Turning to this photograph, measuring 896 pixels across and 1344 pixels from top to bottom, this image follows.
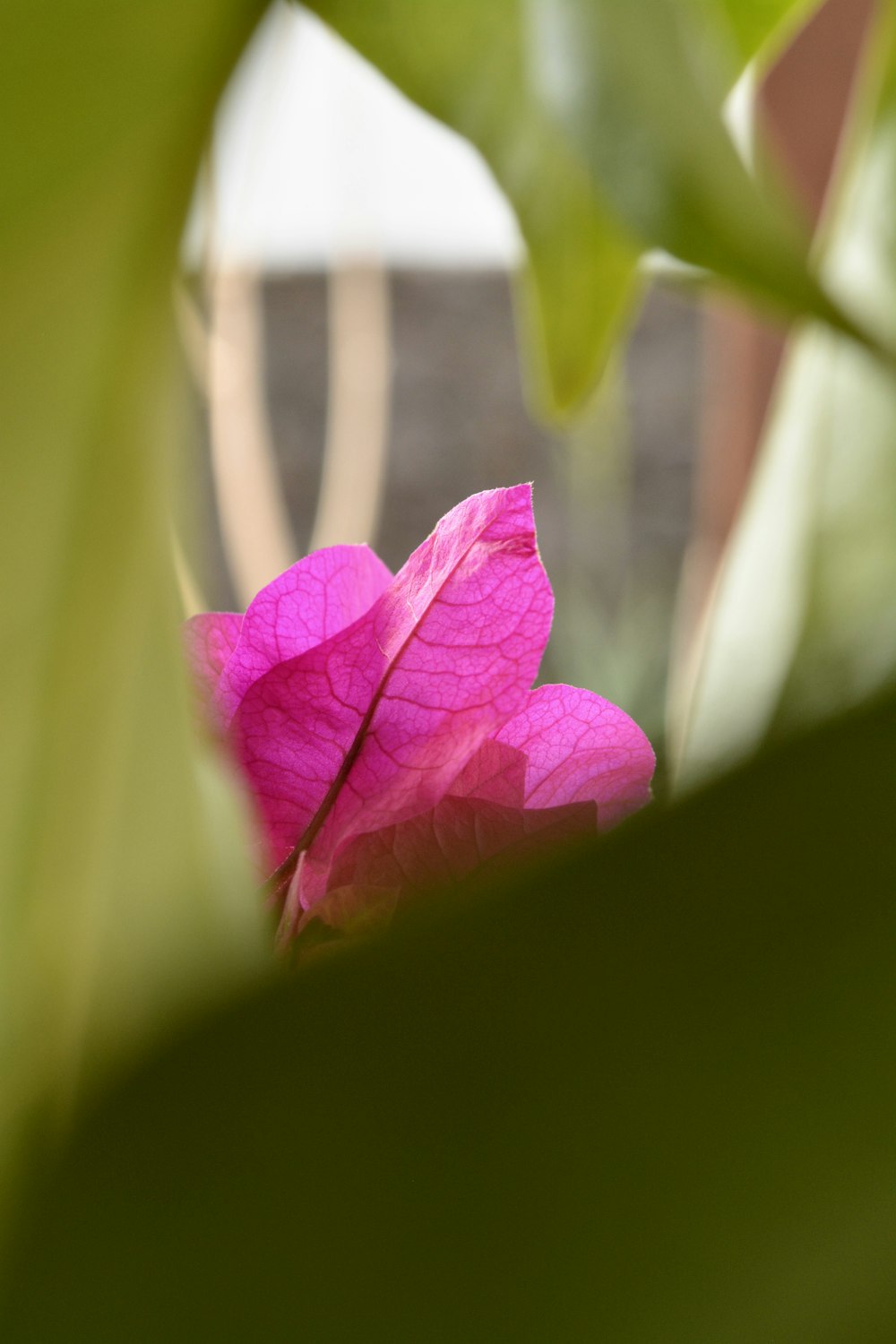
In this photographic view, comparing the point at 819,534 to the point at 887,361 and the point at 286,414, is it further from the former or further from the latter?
the point at 286,414

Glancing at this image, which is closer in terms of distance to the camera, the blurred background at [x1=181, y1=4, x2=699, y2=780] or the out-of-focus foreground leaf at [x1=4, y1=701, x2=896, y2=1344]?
the out-of-focus foreground leaf at [x1=4, y1=701, x2=896, y2=1344]

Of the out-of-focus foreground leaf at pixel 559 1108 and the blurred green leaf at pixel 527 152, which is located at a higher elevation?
the blurred green leaf at pixel 527 152

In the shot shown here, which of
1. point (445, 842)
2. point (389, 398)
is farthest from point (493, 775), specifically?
point (389, 398)

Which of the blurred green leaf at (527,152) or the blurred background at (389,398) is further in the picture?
the blurred background at (389,398)

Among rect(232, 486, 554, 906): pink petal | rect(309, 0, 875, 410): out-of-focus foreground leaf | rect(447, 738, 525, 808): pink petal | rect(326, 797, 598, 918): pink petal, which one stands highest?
rect(309, 0, 875, 410): out-of-focus foreground leaf

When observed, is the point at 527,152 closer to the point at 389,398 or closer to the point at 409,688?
the point at 409,688

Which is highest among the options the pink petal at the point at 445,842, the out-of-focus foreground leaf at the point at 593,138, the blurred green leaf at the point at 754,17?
the blurred green leaf at the point at 754,17

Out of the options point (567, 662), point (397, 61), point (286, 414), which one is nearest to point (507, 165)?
point (397, 61)
